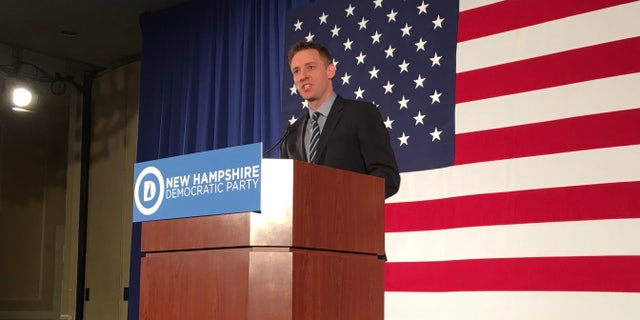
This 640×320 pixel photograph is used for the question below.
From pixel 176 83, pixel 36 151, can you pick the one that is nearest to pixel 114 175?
pixel 36 151

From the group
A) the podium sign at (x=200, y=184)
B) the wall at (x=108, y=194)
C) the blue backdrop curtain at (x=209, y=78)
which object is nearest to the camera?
the podium sign at (x=200, y=184)

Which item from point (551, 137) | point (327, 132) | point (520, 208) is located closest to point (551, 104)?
point (551, 137)

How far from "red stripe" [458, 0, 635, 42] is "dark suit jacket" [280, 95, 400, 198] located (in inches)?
29.0

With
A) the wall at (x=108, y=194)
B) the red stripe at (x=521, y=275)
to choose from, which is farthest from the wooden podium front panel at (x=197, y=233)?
the wall at (x=108, y=194)

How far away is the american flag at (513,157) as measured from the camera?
276 cm

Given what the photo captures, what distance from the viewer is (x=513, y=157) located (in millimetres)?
3051

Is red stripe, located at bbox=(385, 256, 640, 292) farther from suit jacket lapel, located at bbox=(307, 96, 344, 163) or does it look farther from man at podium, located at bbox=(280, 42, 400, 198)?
suit jacket lapel, located at bbox=(307, 96, 344, 163)

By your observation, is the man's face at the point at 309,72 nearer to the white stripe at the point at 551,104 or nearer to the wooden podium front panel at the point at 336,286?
the white stripe at the point at 551,104

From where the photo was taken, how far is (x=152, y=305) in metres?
1.85

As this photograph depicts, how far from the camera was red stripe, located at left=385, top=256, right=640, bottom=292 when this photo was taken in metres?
2.68

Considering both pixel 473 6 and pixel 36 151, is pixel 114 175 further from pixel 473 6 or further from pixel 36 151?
pixel 473 6

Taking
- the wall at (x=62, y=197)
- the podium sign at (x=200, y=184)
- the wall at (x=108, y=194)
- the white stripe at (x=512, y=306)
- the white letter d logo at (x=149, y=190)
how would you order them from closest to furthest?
the podium sign at (x=200, y=184)
the white letter d logo at (x=149, y=190)
the white stripe at (x=512, y=306)
the wall at (x=108, y=194)
the wall at (x=62, y=197)

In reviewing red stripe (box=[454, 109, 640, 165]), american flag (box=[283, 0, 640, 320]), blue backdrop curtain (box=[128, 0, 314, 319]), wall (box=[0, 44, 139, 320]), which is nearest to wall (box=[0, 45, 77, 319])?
wall (box=[0, 44, 139, 320])

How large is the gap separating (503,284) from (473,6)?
126 cm
